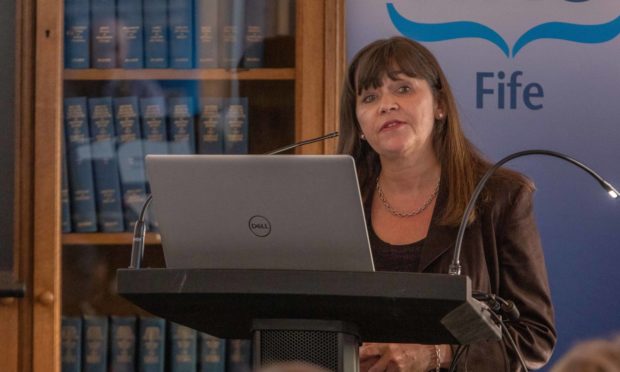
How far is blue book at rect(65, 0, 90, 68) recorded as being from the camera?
3.23 m

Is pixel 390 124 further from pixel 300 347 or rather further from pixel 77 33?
pixel 77 33

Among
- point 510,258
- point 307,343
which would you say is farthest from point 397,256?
point 307,343

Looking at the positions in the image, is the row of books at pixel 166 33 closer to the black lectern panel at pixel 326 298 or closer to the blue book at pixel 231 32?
the blue book at pixel 231 32

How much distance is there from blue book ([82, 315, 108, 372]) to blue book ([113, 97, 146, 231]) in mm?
278

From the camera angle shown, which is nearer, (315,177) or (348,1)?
(315,177)

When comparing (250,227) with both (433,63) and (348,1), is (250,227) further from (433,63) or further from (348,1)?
(348,1)

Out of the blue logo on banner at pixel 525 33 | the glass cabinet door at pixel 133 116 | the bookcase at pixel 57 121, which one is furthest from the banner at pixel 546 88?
the glass cabinet door at pixel 133 116

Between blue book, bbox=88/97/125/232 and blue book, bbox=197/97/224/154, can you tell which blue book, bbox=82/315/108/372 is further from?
blue book, bbox=197/97/224/154

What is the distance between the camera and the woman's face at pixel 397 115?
2.31 m

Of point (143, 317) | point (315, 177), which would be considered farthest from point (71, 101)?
point (315, 177)

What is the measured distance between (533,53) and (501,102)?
168 millimetres

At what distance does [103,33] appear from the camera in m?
3.29

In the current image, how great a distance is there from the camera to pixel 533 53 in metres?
3.37

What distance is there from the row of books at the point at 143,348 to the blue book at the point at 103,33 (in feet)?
2.35
